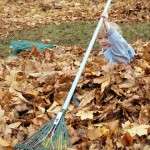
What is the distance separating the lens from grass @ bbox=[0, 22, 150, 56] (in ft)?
27.7

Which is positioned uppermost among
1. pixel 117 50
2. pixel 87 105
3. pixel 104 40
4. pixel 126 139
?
pixel 104 40

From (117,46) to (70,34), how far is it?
422cm

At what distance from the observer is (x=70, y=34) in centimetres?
901

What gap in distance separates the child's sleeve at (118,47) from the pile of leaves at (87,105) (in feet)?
1.80

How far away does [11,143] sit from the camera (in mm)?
3271

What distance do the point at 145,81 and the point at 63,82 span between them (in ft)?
2.62

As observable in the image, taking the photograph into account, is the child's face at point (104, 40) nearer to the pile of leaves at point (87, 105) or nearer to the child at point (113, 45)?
the child at point (113, 45)

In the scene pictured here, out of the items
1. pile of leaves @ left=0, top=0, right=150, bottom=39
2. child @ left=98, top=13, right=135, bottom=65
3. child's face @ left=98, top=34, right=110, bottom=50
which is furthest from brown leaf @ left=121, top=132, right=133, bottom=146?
pile of leaves @ left=0, top=0, right=150, bottom=39

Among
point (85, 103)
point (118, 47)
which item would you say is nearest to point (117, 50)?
point (118, 47)

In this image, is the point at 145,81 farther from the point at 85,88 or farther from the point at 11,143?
the point at 11,143

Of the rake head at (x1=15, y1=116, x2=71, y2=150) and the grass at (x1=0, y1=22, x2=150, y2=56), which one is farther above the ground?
the grass at (x1=0, y1=22, x2=150, y2=56)

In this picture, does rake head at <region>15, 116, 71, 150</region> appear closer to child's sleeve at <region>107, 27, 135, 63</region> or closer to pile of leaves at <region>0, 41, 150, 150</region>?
pile of leaves at <region>0, 41, 150, 150</region>

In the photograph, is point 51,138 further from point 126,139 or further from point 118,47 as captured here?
point 118,47

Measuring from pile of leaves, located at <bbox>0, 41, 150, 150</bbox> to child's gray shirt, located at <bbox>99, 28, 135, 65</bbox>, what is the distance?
21.6 inches
